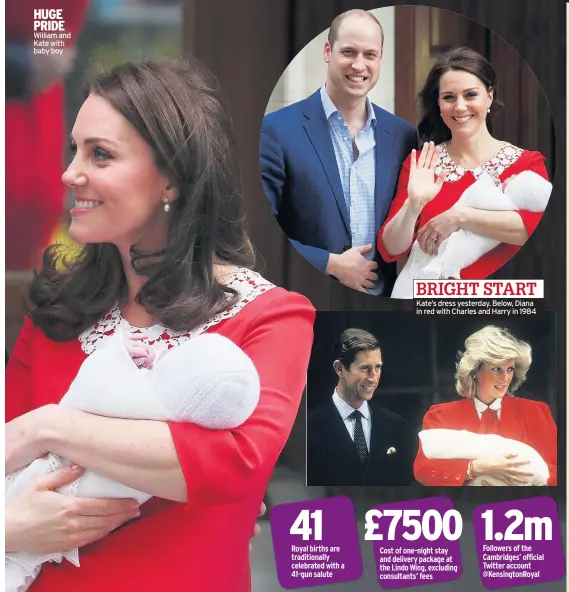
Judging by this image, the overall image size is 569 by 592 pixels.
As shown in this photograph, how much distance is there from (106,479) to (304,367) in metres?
0.60

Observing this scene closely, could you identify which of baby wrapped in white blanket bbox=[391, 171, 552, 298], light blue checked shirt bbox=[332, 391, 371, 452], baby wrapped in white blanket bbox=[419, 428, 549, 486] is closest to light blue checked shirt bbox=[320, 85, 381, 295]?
baby wrapped in white blanket bbox=[391, 171, 552, 298]

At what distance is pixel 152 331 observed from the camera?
2.44m

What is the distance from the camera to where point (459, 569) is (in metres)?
2.57

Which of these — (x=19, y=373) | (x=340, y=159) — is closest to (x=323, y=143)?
(x=340, y=159)

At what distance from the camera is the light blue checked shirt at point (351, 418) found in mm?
2527

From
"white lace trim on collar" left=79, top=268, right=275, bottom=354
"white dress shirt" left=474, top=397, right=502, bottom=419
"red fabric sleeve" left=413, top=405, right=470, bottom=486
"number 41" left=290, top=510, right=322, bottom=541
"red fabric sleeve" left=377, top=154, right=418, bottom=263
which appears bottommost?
"number 41" left=290, top=510, right=322, bottom=541

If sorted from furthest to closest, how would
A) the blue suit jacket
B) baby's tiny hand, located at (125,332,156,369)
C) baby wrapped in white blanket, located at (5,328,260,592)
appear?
the blue suit jacket
baby's tiny hand, located at (125,332,156,369)
baby wrapped in white blanket, located at (5,328,260,592)

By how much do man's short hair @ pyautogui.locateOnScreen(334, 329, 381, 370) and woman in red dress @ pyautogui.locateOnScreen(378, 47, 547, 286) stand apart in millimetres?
231

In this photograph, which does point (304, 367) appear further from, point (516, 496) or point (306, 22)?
point (306, 22)

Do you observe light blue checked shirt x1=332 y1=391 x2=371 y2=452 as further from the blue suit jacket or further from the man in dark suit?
the blue suit jacket

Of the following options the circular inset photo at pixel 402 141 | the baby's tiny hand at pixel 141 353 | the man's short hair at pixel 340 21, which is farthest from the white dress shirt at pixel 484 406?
the man's short hair at pixel 340 21

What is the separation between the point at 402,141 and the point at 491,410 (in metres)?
0.78

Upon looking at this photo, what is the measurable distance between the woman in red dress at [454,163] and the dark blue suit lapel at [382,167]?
24 mm

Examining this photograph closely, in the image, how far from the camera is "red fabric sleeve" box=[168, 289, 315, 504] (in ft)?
7.51
